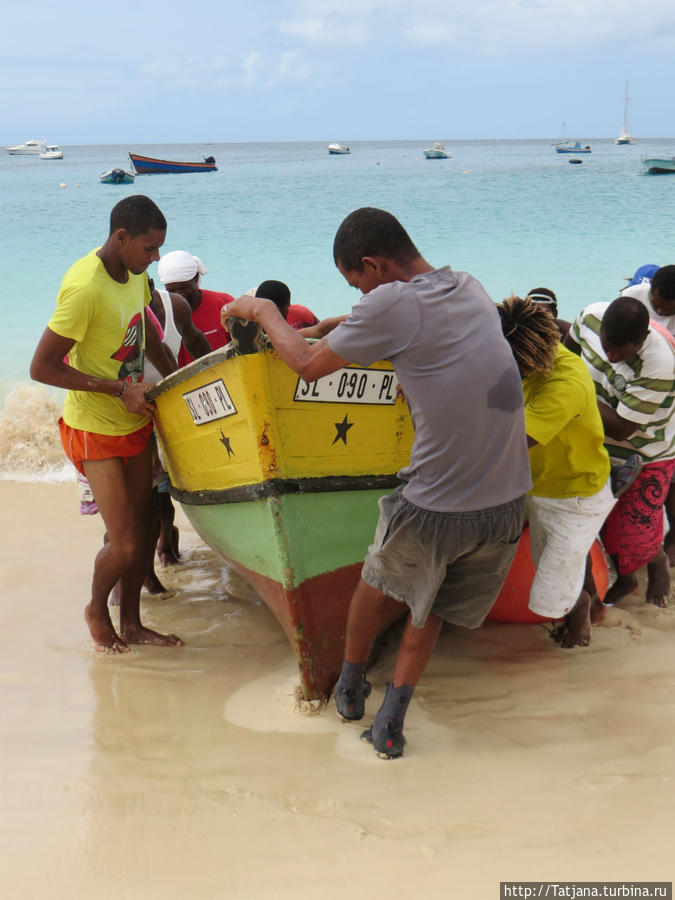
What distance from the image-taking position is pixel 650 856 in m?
2.51

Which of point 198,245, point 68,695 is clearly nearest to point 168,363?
point 68,695

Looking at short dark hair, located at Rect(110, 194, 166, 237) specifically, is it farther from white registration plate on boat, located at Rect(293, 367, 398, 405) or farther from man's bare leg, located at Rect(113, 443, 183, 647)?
man's bare leg, located at Rect(113, 443, 183, 647)

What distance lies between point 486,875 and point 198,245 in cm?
2381

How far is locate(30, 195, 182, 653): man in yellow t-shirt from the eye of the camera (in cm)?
352

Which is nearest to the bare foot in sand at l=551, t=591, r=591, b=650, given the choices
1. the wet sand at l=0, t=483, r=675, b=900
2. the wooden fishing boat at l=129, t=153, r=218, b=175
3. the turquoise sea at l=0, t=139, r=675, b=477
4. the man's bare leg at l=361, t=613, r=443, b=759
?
the wet sand at l=0, t=483, r=675, b=900

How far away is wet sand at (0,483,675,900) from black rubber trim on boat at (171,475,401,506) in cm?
81

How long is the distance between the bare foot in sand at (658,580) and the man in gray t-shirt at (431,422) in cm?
180

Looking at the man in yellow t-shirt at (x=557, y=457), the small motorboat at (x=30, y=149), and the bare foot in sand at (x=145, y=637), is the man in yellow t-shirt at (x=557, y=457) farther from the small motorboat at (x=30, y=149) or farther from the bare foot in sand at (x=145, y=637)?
the small motorboat at (x=30, y=149)

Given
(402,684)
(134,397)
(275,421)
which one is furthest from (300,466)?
(402,684)

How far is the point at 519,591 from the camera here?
3.98m

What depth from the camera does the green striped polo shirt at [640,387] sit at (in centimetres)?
388

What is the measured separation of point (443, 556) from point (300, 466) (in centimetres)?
85

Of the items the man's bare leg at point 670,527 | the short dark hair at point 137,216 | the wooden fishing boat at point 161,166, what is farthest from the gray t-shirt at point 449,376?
the wooden fishing boat at point 161,166

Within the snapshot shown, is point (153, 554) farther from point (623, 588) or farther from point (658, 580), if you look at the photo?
point (658, 580)
